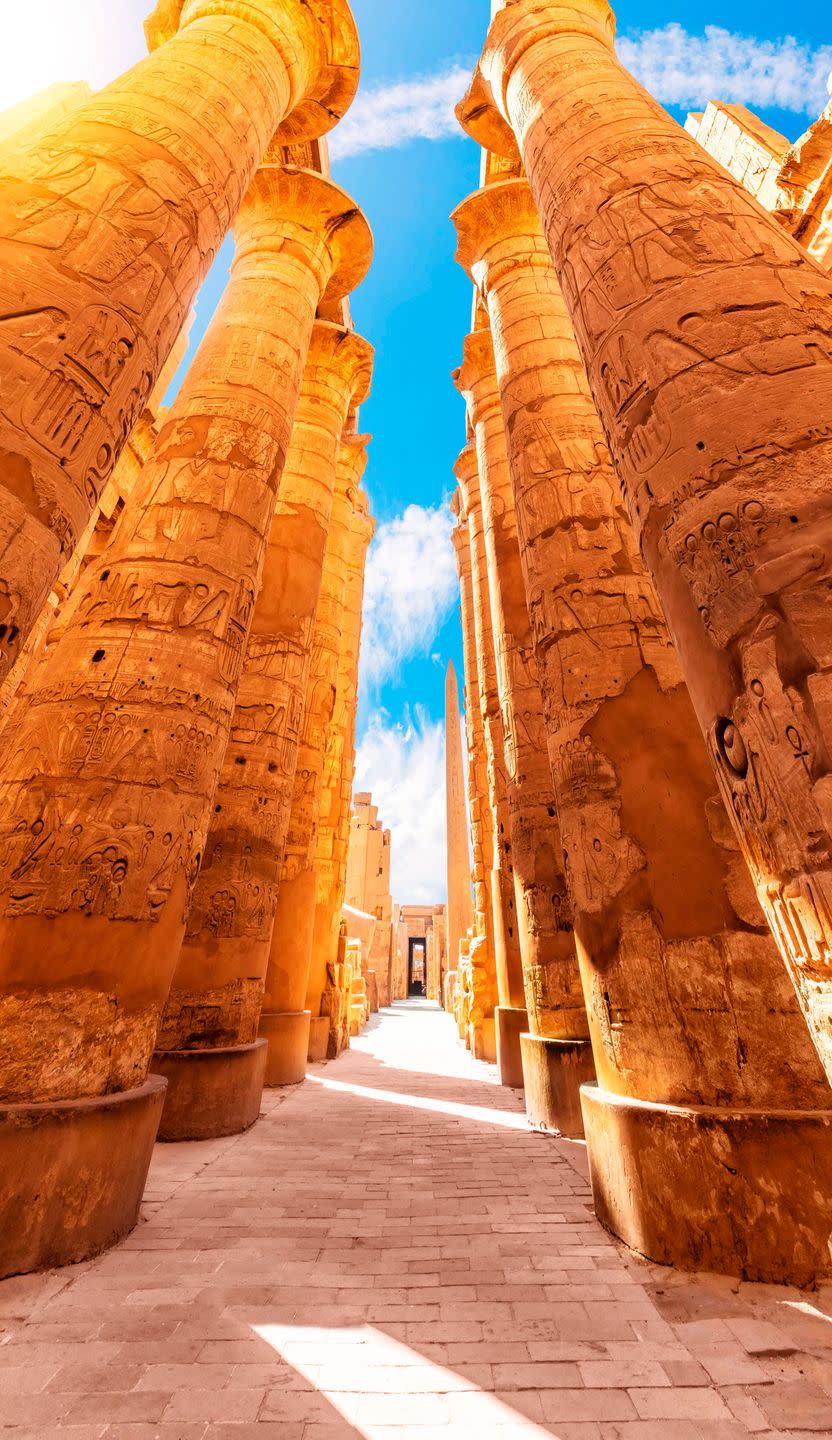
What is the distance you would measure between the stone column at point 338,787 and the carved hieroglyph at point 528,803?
320 cm

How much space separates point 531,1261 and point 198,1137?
2.94m

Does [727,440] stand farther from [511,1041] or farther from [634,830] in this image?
[511,1041]

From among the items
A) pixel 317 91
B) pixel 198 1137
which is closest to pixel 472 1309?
pixel 198 1137

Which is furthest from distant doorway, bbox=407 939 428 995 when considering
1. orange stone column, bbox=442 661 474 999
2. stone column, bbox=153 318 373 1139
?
stone column, bbox=153 318 373 1139

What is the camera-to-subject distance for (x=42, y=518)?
2.21 metres

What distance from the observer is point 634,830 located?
10.5 feet

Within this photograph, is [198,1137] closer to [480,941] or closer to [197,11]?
[480,941]

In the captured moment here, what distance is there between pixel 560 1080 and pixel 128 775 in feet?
12.7

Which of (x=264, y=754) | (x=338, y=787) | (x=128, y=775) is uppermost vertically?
(x=338, y=787)

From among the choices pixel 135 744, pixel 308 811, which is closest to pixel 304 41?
pixel 135 744

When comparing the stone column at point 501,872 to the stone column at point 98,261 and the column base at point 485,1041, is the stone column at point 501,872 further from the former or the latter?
the stone column at point 98,261

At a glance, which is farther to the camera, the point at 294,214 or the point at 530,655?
the point at 294,214

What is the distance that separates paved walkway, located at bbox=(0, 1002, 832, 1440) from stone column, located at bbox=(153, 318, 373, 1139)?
3.66 feet

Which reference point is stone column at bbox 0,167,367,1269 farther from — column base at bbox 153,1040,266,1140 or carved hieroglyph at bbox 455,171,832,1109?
carved hieroglyph at bbox 455,171,832,1109
